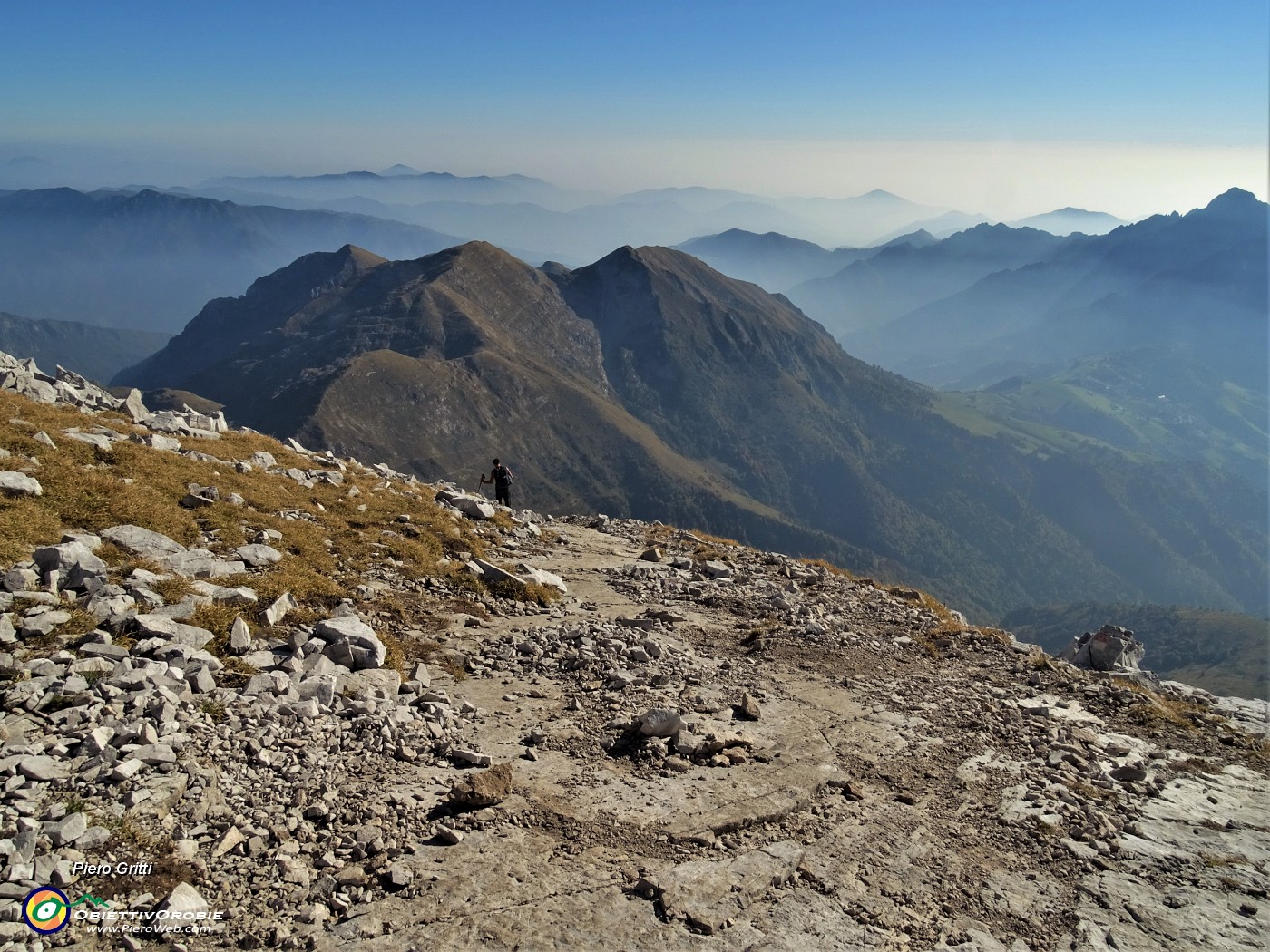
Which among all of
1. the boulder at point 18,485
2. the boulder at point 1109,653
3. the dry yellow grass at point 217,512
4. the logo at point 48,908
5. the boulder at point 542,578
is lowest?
the boulder at point 1109,653

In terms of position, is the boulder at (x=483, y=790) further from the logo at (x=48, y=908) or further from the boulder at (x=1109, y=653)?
the boulder at (x=1109, y=653)

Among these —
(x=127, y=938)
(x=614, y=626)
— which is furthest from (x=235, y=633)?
(x=614, y=626)

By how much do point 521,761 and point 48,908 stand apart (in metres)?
6.29

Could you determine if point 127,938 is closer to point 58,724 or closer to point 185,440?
point 58,724

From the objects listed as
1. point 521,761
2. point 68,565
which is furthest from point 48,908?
point 68,565

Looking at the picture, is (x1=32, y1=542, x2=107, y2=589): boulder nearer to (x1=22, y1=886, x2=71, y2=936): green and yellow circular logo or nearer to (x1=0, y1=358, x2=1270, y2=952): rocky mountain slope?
(x1=0, y1=358, x2=1270, y2=952): rocky mountain slope

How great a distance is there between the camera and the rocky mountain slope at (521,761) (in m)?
8.66

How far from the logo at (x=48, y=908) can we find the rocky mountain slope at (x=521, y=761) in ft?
0.34

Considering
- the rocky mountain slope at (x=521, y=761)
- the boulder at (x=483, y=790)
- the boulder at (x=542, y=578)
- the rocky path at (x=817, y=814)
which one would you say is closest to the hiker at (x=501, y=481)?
the boulder at (x=542, y=578)

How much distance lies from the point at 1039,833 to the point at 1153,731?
6257 millimetres

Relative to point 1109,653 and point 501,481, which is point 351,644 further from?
point 1109,653

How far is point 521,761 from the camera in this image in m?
12.1

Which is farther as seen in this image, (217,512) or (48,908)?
(217,512)

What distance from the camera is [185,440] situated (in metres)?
25.0
